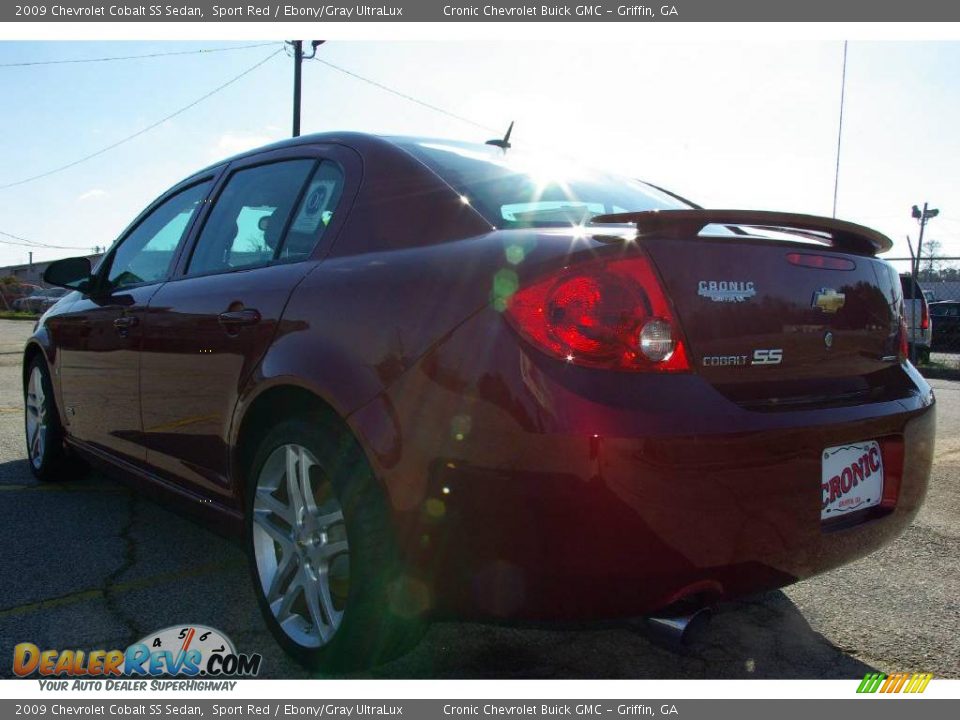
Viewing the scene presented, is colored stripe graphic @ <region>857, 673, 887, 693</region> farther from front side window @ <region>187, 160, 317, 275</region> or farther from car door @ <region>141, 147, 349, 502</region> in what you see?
front side window @ <region>187, 160, 317, 275</region>

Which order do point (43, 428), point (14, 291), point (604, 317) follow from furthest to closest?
point (14, 291) < point (43, 428) < point (604, 317)

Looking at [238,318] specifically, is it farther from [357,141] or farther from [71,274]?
[71,274]

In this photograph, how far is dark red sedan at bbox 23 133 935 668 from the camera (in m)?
1.72

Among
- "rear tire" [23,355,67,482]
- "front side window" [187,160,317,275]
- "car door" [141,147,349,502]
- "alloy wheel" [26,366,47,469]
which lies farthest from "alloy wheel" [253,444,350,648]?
"alloy wheel" [26,366,47,469]

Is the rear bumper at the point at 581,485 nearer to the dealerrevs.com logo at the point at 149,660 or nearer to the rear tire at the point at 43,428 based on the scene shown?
the dealerrevs.com logo at the point at 149,660

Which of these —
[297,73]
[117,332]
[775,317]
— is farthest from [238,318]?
[297,73]

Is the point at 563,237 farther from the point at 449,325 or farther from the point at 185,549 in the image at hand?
the point at 185,549

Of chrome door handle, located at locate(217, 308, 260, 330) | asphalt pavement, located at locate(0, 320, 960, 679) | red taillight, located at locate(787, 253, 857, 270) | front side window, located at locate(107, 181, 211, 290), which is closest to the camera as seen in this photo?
red taillight, located at locate(787, 253, 857, 270)

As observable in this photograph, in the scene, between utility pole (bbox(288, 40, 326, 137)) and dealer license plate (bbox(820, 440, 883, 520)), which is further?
utility pole (bbox(288, 40, 326, 137))

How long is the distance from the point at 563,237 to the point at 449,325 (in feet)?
1.12

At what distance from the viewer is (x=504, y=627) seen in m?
2.36

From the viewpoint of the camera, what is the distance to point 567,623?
5.85ft

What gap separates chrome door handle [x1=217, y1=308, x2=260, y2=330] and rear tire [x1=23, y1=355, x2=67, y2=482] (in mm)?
2119

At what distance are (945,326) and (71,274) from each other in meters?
23.5
